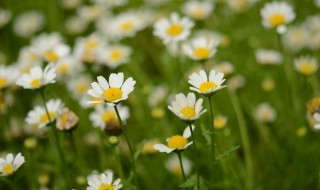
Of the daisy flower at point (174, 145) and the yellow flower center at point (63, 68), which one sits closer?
the daisy flower at point (174, 145)

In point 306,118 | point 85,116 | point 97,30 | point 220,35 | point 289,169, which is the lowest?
point 289,169

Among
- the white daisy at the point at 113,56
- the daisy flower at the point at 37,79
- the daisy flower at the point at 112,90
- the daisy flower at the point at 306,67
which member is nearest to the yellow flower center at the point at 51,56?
the white daisy at the point at 113,56

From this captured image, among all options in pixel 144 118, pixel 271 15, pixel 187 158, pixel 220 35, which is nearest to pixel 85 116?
pixel 144 118

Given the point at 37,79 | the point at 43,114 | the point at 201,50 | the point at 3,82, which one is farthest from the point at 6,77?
the point at 201,50

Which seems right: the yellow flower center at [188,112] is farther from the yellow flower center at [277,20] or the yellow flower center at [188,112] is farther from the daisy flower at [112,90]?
the yellow flower center at [277,20]

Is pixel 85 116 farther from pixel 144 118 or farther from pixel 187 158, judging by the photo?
pixel 187 158
